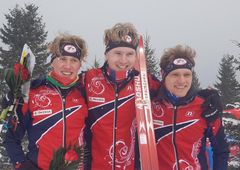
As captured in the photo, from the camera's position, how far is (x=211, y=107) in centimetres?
470

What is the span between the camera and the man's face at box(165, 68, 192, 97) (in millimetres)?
4637

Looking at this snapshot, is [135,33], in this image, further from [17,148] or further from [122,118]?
[17,148]

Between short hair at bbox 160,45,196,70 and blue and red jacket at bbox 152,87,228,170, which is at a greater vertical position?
short hair at bbox 160,45,196,70

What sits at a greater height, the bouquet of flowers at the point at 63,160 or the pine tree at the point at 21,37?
the pine tree at the point at 21,37

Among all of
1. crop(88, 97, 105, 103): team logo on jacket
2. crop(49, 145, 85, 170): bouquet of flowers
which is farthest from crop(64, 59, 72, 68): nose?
crop(49, 145, 85, 170): bouquet of flowers

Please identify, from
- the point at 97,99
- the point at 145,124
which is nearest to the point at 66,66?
the point at 97,99

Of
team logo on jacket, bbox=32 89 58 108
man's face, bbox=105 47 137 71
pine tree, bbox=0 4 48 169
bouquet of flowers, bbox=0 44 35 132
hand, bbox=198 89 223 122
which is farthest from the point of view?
pine tree, bbox=0 4 48 169

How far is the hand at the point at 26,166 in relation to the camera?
429cm

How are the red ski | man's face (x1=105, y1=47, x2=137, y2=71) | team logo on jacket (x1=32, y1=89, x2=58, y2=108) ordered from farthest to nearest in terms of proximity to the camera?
man's face (x1=105, y1=47, x2=137, y2=71)
team logo on jacket (x1=32, y1=89, x2=58, y2=108)
the red ski

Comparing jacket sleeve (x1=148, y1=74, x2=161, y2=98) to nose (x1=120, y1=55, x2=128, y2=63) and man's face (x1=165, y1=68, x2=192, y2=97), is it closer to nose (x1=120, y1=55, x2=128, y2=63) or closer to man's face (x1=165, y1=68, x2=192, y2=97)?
man's face (x1=165, y1=68, x2=192, y2=97)

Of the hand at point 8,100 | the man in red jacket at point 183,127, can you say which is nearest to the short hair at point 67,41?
the hand at point 8,100

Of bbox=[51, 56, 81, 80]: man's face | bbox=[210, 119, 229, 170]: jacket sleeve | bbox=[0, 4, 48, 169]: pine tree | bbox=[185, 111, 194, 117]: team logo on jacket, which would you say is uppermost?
bbox=[0, 4, 48, 169]: pine tree

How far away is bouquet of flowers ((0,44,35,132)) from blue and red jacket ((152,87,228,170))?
5.36 feet

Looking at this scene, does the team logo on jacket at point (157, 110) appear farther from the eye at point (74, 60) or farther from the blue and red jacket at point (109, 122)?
the eye at point (74, 60)
